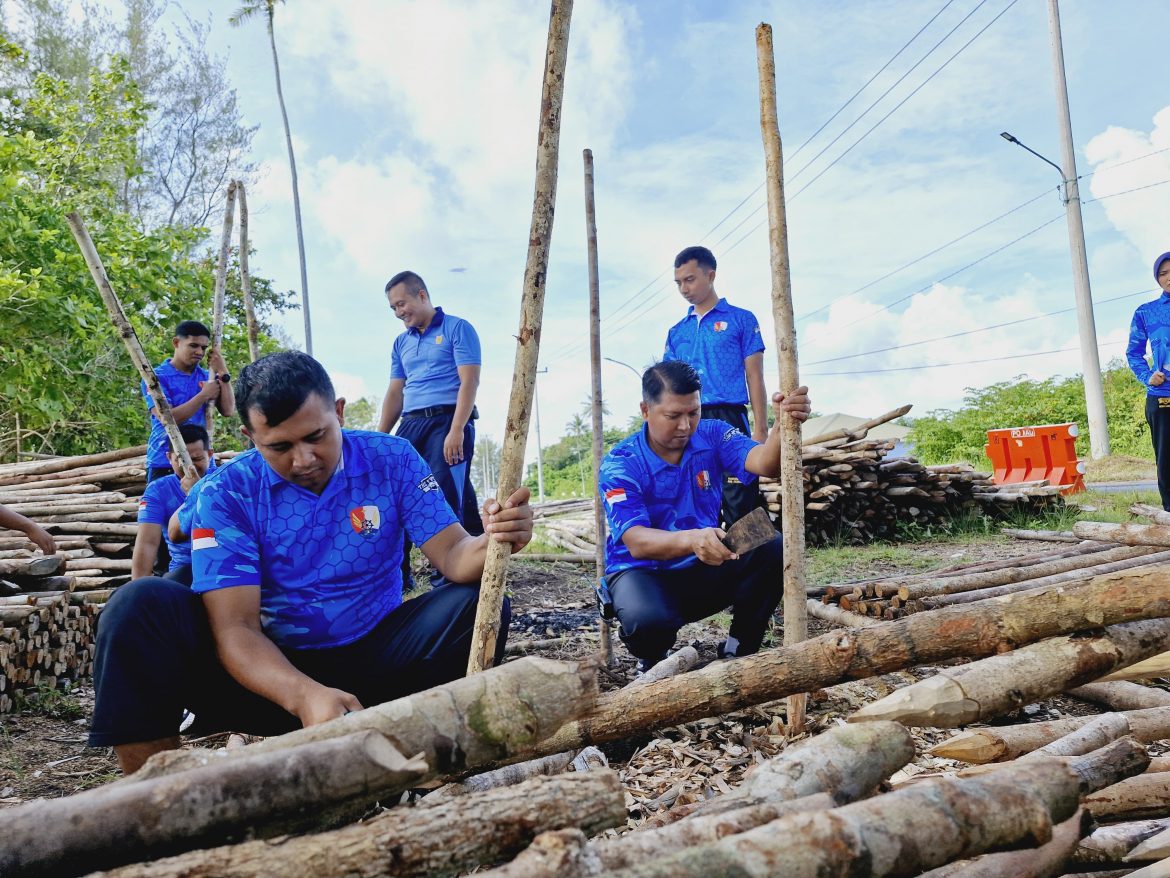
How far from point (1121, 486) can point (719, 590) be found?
36.9 ft

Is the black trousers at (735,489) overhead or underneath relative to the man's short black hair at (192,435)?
underneath

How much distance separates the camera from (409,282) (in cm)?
571

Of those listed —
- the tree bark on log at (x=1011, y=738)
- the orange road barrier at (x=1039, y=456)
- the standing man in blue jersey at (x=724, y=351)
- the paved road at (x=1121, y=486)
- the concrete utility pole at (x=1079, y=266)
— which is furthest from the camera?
the concrete utility pole at (x=1079, y=266)

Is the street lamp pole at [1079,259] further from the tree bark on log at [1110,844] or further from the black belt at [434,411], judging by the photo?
the tree bark on log at [1110,844]

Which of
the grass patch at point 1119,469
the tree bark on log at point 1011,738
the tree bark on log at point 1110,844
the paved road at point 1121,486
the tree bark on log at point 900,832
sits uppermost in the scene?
the grass patch at point 1119,469

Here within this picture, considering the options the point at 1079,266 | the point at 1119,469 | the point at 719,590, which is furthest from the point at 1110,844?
the point at 1079,266

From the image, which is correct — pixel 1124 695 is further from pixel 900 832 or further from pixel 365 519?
pixel 365 519

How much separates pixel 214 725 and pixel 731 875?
2.14m

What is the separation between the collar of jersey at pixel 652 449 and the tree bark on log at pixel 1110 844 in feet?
7.99

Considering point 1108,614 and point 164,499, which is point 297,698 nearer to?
point 1108,614

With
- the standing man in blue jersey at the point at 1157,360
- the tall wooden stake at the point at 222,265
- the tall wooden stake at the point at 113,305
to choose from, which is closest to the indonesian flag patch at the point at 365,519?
the tall wooden stake at the point at 113,305

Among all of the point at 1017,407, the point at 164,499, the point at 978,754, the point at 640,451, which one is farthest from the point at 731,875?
the point at 1017,407

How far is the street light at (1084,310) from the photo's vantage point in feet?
50.4

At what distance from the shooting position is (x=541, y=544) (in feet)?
36.0
